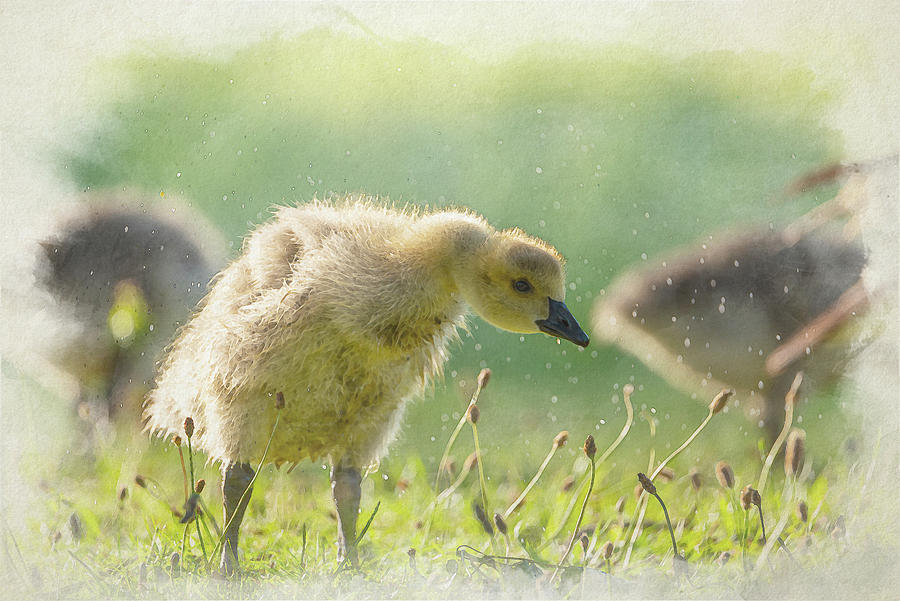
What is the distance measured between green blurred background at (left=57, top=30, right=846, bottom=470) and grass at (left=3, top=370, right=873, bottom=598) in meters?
0.08

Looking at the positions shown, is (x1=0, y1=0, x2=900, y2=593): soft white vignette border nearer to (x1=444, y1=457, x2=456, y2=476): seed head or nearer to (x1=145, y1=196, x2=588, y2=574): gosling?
(x1=145, y1=196, x2=588, y2=574): gosling

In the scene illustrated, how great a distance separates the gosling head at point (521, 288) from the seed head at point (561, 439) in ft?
1.07

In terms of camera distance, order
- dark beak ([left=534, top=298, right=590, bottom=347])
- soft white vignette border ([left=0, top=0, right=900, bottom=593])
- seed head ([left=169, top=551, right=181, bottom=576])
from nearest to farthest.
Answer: dark beak ([left=534, top=298, right=590, bottom=347]) → seed head ([left=169, top=551, right=181, bottom=576]) → soft white vignette border ([left=0, top=0, right=900, bottom=593])

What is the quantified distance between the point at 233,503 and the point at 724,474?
3.41 ft

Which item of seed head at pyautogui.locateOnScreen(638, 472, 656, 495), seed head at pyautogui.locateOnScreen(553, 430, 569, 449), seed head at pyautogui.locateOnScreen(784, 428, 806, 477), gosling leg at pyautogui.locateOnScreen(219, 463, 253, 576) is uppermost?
seed head at pyautogui.locateOnScreen(784, 428, 806, 477)

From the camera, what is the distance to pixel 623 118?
6.30 feet

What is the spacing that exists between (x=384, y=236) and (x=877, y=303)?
112cm

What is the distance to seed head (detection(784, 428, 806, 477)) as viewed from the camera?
190cm

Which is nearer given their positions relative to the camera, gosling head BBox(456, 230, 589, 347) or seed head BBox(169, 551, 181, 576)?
gosling head BBox(456, 230, 589, 347)

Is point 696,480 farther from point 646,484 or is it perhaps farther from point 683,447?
point 646,484

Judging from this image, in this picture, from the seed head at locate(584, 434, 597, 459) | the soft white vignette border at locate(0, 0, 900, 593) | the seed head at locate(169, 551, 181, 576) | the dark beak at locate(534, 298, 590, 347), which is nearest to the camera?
the dark beak at locate(534, 298, 590, 347)

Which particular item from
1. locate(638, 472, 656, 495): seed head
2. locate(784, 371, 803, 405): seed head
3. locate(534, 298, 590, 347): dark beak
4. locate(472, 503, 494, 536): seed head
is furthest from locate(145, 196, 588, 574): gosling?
locate(784, 371, 803, 405): seed head

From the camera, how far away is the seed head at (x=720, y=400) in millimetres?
1809

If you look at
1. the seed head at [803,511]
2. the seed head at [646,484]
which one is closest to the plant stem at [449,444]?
the seed head at [646,484]
